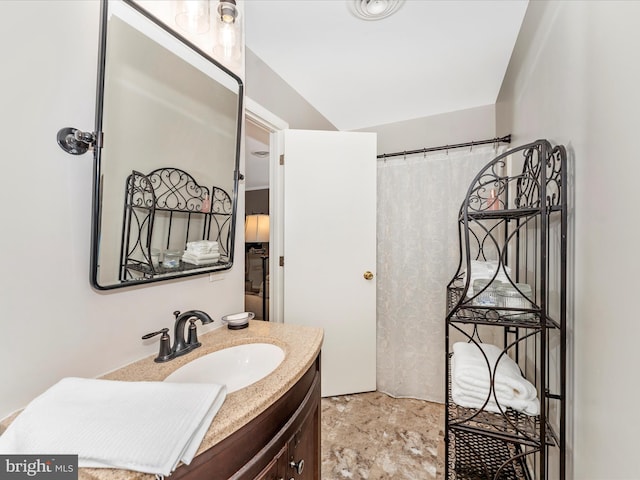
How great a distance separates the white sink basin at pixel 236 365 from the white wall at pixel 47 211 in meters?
0.22

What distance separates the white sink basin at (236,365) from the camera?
95 cm

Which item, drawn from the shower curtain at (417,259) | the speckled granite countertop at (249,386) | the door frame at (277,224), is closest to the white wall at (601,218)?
the speckled granite countertop at (249,386)

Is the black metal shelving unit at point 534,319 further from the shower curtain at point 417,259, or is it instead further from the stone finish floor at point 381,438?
the shower curtain at point 417,259

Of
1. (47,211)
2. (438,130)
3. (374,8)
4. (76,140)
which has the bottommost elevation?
(47,211)

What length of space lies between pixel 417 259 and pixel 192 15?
1935 millimetres

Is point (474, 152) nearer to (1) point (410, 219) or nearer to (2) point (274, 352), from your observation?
(1) point (410, 219)

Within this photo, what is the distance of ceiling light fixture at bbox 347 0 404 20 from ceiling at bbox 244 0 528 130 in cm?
3

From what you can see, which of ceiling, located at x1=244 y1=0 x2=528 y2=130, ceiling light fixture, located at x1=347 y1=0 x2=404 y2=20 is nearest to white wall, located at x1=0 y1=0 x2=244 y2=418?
ceiling, located at x1=244 y1=0 x2=528 y2=130

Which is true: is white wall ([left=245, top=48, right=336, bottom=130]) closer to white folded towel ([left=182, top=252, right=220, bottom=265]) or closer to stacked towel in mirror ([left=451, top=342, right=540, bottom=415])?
white folded towel ([left=182, top=252, right=220, bottom=265])

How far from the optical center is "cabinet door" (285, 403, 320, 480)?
2.72 ft

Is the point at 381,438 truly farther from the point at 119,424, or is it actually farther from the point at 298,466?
the point at 119,424

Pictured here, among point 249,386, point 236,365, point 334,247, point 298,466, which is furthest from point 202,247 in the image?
point 334,247

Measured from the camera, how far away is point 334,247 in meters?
2.09

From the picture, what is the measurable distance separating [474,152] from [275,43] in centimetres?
152
